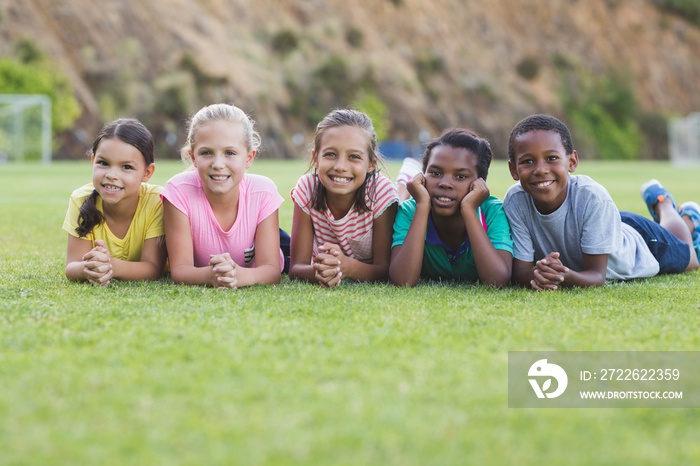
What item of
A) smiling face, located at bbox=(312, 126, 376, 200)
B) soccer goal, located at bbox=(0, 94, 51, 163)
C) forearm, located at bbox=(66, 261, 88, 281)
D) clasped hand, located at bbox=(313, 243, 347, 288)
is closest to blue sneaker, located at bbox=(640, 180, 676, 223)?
Answer: smiling face, located at bbox=(312, 126, 376, 200)

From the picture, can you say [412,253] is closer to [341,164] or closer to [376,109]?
[341,164]

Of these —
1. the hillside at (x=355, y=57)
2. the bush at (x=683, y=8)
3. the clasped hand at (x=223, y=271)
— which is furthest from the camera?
the bush at (x=683, y=8)

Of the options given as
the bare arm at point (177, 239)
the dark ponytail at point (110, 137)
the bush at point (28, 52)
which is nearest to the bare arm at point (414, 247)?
the bare arm at point (177, 239)

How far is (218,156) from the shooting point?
4.42 metres

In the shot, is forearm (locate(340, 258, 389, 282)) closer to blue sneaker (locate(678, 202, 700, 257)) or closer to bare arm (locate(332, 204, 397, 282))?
bare arm (locate(332, 204, 397, 282))

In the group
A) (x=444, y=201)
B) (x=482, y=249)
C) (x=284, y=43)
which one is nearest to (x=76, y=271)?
(x=444, y=201)

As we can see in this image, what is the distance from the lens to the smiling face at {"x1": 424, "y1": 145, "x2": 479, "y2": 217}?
15.0 feet

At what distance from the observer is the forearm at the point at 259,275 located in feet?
14.1

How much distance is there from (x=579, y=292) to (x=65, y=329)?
256 centimetres

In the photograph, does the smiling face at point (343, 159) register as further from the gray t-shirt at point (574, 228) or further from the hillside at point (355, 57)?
the hillside at point (355, 57)

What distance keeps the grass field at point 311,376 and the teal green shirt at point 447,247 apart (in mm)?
521

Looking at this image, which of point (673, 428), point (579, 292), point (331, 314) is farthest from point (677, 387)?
point (579, 292)

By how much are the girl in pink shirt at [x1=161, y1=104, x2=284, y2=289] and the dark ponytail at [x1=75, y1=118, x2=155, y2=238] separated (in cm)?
24

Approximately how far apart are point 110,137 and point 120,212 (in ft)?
1.44
